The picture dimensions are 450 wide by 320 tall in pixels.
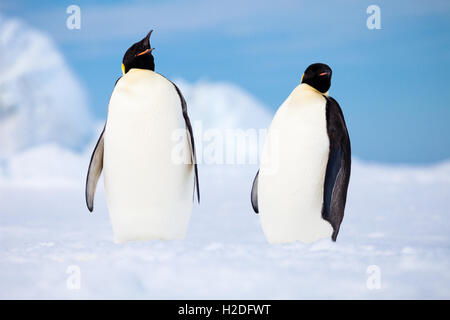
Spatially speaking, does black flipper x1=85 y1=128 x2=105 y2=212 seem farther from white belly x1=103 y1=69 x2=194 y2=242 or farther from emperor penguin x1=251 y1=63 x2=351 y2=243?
emperor penguin x1=251 y1=63 x2=351 y2=243

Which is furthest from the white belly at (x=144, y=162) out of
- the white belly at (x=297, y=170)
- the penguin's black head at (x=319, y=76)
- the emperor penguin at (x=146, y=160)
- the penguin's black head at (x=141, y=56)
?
the penguin's black head at (x=319, y=76)

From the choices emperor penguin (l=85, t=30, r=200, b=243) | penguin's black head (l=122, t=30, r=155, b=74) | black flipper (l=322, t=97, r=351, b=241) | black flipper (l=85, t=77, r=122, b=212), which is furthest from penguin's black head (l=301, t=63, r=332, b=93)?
black flipper (l=85, t=77, r=122, b=212)

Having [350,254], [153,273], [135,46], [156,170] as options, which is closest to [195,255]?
[153,273]

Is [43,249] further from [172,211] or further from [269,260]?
[269,260]

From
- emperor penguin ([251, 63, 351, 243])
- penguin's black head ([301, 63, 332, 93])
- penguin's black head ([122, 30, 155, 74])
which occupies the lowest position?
emperor penguin ([251, 63, 351, 243])

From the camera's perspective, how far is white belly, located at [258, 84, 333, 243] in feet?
9.15

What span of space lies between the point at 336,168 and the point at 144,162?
0.90 m

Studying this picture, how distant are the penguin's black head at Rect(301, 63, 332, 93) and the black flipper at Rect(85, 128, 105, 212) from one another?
1.06m

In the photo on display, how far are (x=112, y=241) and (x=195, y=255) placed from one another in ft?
1.94

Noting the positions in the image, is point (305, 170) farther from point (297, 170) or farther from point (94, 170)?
point (94, 170)

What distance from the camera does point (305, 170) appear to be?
279 centimetres

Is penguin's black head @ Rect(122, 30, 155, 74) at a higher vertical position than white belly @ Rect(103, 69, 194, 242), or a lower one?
higher

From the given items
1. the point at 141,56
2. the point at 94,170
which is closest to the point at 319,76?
the point at 141,56

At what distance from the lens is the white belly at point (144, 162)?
2.78m
